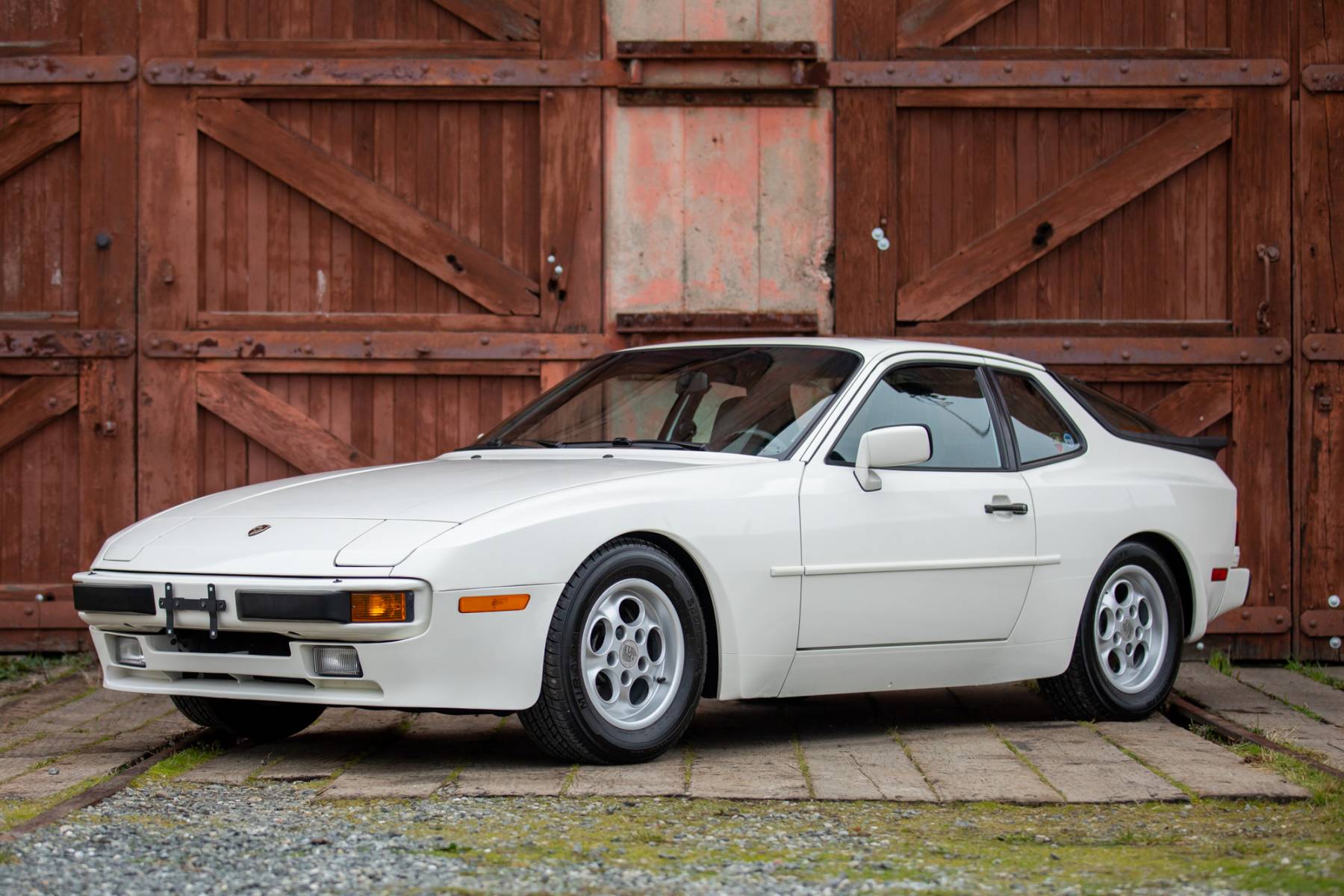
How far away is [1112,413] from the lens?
7.02m

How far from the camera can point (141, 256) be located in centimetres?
873

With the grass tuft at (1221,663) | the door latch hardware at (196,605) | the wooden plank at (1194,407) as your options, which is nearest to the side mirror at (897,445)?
the door latch hardware at (196,605)

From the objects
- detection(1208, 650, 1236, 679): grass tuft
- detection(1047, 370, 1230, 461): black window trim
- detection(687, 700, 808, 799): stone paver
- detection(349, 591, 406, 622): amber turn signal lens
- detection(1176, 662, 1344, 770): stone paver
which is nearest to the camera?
detection(349, 591, 406, 622): amber turn signal lens

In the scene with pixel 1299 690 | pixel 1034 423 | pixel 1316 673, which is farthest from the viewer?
pixel 1316 673

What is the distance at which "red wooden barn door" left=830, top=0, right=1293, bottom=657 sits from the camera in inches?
347

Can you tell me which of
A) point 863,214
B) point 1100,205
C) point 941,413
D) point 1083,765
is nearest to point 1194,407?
point 1100,205

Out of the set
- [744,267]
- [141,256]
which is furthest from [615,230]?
[141,256]

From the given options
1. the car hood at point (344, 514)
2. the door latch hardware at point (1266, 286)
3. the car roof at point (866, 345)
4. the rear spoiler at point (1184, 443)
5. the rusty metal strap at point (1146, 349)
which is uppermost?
the door latch hardware at point (1266, 286)

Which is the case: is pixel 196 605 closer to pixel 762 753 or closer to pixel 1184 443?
pixel 762 753

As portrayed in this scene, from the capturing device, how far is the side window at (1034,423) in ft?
21.4

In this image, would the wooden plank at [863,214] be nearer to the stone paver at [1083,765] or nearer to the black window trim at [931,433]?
the black window trim at [931,433]

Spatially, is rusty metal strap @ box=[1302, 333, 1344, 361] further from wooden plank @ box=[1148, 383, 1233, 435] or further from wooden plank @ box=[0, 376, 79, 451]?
wooden plank @ box=[0, 376, 79, 451]

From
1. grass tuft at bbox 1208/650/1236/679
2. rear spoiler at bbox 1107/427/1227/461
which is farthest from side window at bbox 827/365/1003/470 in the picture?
grass tuft at bbox 1208/650/1236/679

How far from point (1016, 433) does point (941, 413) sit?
38cm
